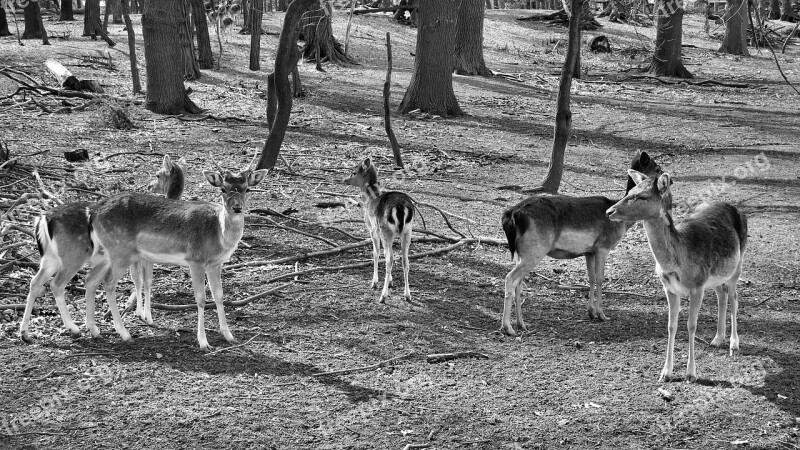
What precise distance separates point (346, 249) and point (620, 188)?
5.80m

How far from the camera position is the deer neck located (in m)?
6.79

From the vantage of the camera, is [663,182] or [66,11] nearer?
[663,182]

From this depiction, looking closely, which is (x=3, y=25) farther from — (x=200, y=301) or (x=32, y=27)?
(x=200, y=301)

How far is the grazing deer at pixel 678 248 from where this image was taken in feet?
22.1

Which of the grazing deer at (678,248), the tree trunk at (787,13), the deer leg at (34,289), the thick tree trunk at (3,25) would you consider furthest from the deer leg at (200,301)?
the tree trunk at (787,13)

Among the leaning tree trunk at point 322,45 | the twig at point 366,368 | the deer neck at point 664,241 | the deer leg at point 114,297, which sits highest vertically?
the leaning tree trunk at point 322,45

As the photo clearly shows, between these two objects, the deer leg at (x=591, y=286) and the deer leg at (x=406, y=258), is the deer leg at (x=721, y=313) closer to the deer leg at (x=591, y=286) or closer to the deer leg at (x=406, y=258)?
the deer leg at (x=591, y=286)

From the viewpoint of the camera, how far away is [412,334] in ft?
26.1

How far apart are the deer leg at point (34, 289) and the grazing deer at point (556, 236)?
162 inches

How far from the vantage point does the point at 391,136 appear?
14.3 meters

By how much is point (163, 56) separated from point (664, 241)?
44.0ft

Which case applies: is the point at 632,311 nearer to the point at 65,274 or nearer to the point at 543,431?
the point at 543,431

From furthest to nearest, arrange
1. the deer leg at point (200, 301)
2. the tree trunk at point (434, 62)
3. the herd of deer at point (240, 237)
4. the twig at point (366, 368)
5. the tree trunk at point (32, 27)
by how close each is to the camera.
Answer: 1. the tree trunk at point (32, 27)
2. the tree trunk at point (434, 62)
3. the deer leg at point (200, 301)
4. the twig at point (366, 368)
5. the herd of deer at point (240, 237)

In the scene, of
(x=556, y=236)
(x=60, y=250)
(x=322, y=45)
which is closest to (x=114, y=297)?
(x=60, y=250)
